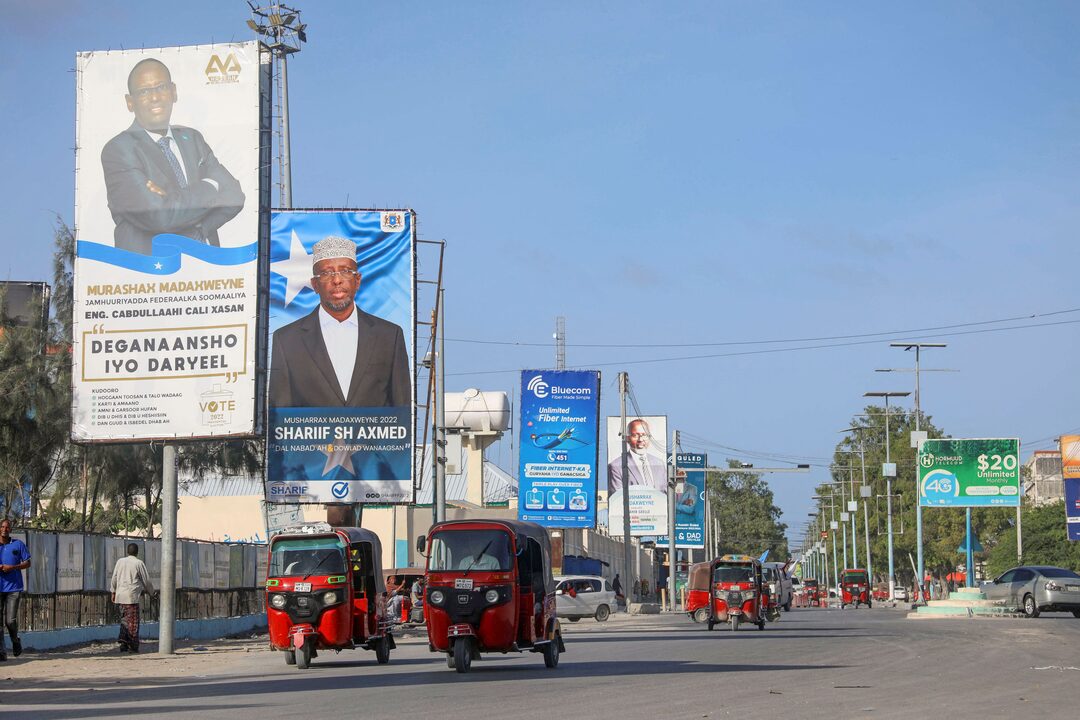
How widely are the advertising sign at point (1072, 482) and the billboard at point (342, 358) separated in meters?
47.1

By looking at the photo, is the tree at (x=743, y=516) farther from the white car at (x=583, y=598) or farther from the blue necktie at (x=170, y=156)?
the blue necktie at (x=170, y=156)

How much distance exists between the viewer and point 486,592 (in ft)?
65.6

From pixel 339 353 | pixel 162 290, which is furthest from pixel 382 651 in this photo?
pixel 339 353

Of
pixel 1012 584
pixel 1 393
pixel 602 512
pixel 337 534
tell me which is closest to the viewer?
pixel 337 534

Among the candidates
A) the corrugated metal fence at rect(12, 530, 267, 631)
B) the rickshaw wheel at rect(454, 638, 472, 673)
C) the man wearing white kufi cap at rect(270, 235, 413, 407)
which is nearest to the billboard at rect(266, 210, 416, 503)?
the man wearing white kufi cap at rect(270, 235, 413, 407)

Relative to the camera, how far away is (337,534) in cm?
2239

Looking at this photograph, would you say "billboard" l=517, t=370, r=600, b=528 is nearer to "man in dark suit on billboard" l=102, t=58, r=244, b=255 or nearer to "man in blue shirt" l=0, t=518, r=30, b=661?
"man in dark suit on billboard" l=102, t=58, r=244, b=255

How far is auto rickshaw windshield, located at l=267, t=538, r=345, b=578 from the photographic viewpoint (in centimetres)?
2197

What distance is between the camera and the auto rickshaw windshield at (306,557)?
22.0 metres

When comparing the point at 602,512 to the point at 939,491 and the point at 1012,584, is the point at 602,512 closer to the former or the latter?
the point at 939,491

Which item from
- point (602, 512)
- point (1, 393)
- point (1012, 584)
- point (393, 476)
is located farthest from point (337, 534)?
point (602, 512)

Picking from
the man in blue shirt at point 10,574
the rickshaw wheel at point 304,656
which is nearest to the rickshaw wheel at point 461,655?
the rickshaw wheel at point 304,656

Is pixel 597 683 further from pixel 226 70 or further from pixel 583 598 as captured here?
pixel 583 598

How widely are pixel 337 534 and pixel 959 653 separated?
10.6 m
